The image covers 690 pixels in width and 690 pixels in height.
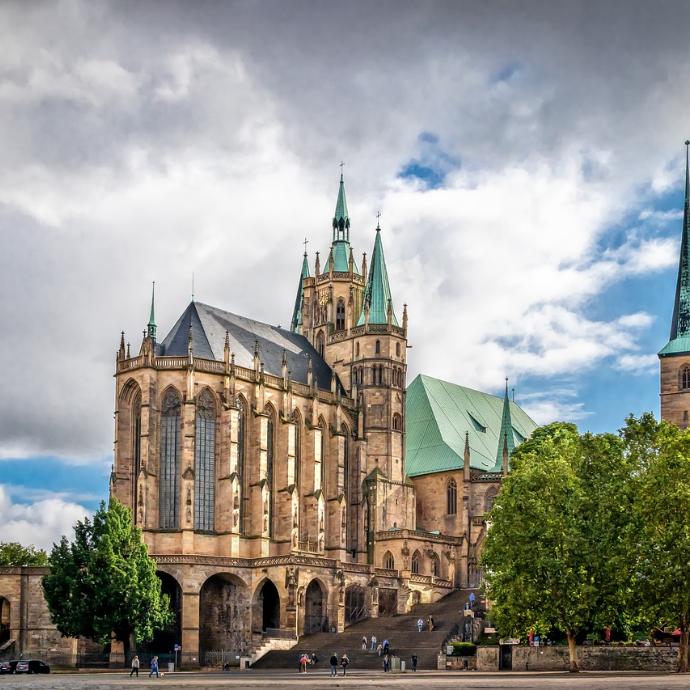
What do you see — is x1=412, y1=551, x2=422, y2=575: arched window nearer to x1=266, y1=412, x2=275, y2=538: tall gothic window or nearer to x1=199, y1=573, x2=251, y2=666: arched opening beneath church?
x1=266, y1=412, x2=275, y2=538: tall gothic window

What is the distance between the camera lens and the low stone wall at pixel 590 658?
63.9 metres

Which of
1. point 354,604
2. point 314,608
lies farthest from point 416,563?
point 314,608

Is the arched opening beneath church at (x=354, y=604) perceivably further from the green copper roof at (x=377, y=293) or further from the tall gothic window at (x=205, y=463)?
the green copper roof at (x=377, y=293)

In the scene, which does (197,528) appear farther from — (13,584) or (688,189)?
(688,189)

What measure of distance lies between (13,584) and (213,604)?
50.1 feet

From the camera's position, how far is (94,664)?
86.2 m

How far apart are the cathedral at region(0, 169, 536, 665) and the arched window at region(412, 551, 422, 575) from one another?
6.8 inches

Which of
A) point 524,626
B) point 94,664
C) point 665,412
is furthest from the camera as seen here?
point 665,412

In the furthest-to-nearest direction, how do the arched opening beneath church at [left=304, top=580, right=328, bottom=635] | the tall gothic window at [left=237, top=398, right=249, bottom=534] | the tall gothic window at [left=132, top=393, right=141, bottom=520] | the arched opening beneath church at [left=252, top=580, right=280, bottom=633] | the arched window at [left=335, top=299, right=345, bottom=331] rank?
1. the arched window at [left=335, top=299, right=345, bottom=331]
2. the tall gothic window at [left=237, top=398, right=249, bottom=534]
3. the tall gothic window at [left=132, top=393, right=141, bottom=520]
4. the arched opening beneath church at [left=252, top=580, right=280, bottom=633]
5. the arched opening beneath church at [left=304, top=580, right=328, bottom=635]

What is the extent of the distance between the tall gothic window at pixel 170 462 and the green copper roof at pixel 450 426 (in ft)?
98.7

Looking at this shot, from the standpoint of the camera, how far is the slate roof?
344 feet

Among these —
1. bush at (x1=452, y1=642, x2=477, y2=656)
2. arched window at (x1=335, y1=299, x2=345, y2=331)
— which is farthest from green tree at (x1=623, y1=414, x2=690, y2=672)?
arched window at (x1=335, y1=299, x2=345, y2=331)

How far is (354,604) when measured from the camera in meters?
102

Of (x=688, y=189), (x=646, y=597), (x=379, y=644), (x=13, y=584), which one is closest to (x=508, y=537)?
(x=646, y=597)
